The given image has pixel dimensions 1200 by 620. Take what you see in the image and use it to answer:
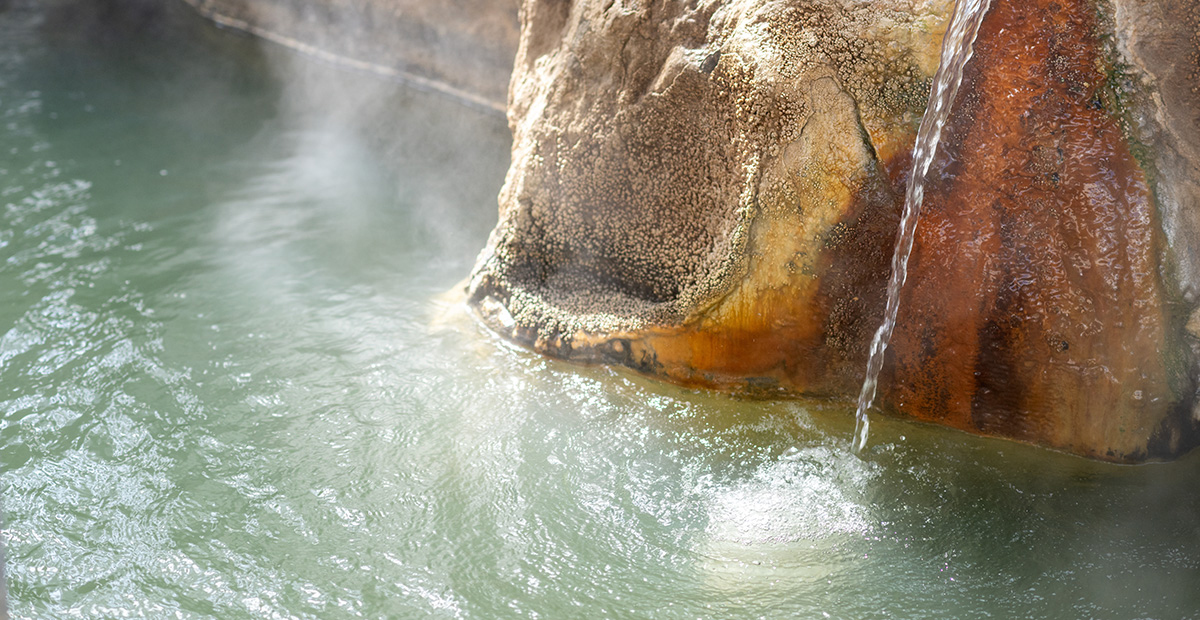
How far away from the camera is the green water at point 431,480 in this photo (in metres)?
2.64

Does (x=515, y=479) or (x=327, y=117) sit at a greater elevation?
(x=327, y=117)

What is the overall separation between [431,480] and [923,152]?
2.17m

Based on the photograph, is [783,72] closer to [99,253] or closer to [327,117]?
[99,253]

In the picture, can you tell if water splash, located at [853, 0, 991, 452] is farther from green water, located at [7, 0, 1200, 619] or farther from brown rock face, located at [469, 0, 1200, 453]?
green water, located at [7, 0, 1200, 619]

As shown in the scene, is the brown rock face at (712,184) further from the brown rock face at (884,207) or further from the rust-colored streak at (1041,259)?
the rust-colored streak at (1041,259)

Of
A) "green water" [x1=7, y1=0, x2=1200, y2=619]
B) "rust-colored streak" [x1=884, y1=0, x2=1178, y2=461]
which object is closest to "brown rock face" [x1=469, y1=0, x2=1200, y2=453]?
"rust-colored streak" [x1=884, y1=0, x2=1178, y2=461]

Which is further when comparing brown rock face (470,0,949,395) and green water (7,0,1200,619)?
brown rock face (470,0,949,395)

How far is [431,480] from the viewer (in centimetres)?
315

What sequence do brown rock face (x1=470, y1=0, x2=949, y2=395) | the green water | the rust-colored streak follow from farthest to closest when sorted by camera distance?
brown rock face (x1=470, y1=0, x2=949, y2=395), the rust-colored streak, the green water

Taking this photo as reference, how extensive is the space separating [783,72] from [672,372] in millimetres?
1327

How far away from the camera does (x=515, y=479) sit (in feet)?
10.4

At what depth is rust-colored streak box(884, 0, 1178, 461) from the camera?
2934 millimetres

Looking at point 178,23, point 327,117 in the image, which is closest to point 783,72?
point 327,117

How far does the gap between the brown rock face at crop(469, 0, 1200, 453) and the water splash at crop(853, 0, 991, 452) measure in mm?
44
